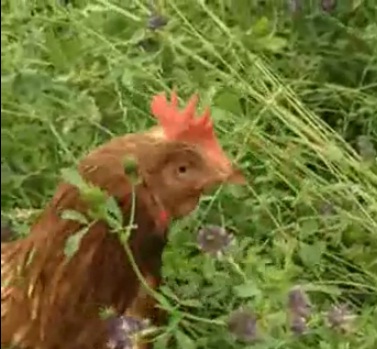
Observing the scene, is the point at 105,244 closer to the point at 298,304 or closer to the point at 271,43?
the point at 298,304

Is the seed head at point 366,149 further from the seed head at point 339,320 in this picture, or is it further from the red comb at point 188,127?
the red comb at point 188,127

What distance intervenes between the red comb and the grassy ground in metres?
0.14

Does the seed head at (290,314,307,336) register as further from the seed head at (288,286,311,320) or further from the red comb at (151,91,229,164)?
the red comb at (151,91,229,164)

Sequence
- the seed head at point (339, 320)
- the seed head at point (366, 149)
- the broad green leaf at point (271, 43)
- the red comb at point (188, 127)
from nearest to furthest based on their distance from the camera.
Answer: the red comb at point (188, 127) → the seed head at point (339, 320) → the broad green leaf at point (271, 43) → the seed head at point (366, 149)

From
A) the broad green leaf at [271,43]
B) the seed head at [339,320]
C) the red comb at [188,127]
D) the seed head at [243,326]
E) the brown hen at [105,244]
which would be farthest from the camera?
the broad green leaf at [271,43]

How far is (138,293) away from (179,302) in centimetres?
13

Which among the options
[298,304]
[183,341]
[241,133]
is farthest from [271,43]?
[183,341]

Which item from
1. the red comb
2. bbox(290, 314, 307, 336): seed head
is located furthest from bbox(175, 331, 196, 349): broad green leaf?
the red comb

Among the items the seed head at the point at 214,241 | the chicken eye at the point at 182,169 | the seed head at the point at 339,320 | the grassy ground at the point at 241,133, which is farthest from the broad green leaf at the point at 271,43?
the chicken eye at the point at 182,169

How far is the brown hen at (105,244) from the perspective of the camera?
2.31 meters

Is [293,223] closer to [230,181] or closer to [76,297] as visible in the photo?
[230,181]

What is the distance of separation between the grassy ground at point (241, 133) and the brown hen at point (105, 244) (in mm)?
91

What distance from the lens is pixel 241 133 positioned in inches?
119

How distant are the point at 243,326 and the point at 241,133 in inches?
21.8
